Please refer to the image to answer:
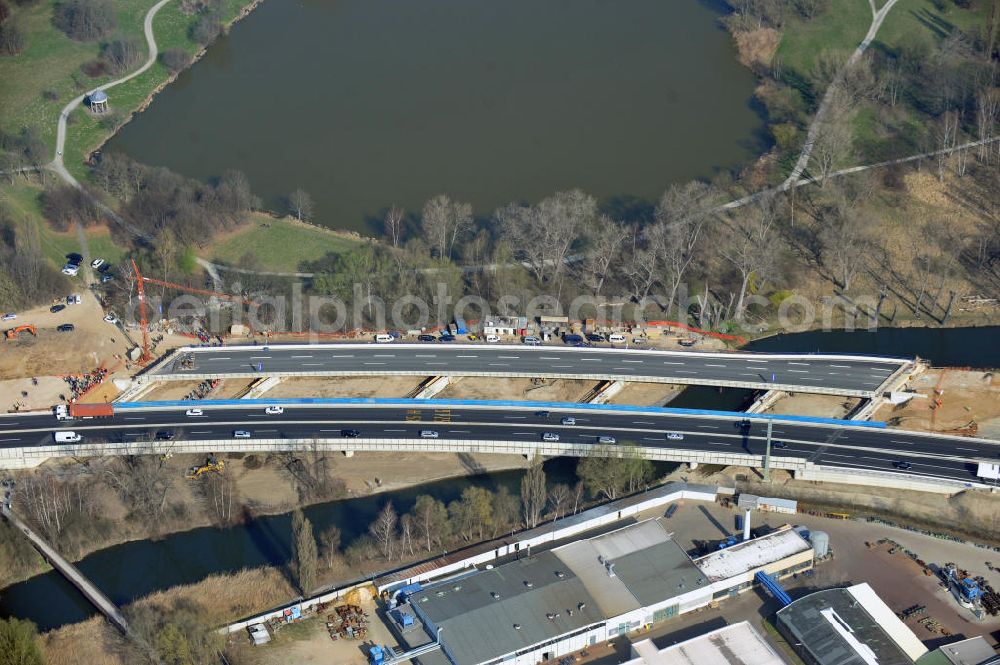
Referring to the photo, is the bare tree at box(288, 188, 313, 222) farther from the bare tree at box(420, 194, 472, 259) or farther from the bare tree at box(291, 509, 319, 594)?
the bare tree at box(291, 509, 319, 594)

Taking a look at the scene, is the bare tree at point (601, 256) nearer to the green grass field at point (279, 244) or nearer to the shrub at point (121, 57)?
the green grass field at point (279, 244)

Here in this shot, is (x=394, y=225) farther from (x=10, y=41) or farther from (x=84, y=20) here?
(x=10, y=41)

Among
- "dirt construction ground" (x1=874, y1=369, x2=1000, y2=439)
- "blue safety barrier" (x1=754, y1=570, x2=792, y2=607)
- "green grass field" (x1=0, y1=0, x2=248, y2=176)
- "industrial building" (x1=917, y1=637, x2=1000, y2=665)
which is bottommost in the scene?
"industrial building" (x1=917, y1=637, x2=1000, y2=665)

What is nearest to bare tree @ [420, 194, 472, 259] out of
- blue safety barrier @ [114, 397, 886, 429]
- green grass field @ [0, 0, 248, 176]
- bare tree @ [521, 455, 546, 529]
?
blue safety barrier @ [114, 397, 886, 429]

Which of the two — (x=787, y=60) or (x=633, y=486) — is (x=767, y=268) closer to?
(x=633, y=486)

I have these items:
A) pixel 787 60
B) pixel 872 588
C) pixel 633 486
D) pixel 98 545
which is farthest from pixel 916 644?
pixel 787 60
